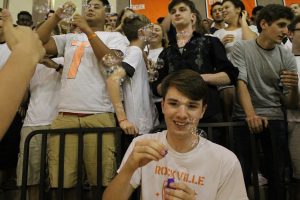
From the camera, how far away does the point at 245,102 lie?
8.47ft

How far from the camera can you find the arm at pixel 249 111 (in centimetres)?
243

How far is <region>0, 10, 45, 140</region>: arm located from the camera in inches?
34.9

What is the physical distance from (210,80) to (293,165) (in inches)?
33.6

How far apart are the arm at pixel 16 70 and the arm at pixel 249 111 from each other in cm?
174

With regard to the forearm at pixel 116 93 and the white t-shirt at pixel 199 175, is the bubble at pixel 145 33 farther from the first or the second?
the white t-shirt at pixel 199 175

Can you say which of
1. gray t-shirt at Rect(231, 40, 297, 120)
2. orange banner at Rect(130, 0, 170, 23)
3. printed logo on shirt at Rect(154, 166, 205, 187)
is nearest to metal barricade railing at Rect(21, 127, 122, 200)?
printed logo on shirt at Rect(154, 166, 205, 187)

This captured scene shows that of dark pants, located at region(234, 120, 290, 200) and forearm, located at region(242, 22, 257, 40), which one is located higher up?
forearm, located at region(242, 22, 257, 40)

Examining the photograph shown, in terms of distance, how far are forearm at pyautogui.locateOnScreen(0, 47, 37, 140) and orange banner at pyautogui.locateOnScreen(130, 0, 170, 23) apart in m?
7.12

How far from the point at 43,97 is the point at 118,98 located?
724 mm

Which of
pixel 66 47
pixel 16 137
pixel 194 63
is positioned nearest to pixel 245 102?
pixel 194 63

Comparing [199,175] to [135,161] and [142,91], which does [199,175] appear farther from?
[142,91]

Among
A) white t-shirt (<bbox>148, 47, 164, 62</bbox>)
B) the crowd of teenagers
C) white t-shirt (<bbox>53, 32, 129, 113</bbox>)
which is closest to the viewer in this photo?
the crowd of teenagers

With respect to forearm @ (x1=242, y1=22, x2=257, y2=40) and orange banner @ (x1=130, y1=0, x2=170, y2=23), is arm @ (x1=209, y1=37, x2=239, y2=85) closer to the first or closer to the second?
forearm @ (x1=242, y1=22, x2=257, y2=40)

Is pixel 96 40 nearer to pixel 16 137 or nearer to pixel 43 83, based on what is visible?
pixel 43 83
